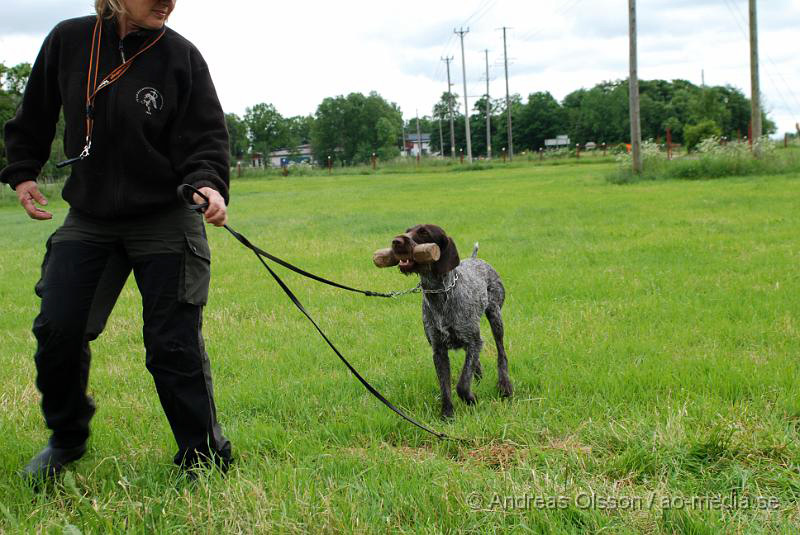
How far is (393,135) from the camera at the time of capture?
4188 inches

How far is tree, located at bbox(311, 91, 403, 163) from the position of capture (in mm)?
108750

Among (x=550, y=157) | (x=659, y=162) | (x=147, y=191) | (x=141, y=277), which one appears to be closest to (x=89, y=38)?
(x=147, y=191)

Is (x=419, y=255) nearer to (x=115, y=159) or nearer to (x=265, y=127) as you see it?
(x=115, y=159)

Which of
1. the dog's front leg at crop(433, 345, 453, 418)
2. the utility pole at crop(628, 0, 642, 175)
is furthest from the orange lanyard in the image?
the utility pole at crop(628, 0, 642, 175)

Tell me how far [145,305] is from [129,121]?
87 cm

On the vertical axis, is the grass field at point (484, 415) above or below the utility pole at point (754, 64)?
below

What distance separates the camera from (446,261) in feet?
14.4

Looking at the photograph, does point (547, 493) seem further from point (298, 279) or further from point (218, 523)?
point (298, 279)

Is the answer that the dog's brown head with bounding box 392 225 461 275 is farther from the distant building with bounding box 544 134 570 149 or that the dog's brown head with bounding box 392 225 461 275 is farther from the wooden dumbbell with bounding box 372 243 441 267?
the distant building with bounding box 544 134 570 149

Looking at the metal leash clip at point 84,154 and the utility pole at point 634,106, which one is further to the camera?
the utility pole at point 634,106

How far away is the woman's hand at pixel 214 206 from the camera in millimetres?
3186

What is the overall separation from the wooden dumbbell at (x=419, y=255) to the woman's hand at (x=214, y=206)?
111 cm

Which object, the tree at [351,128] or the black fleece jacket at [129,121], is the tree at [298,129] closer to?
the tree at [351,128]

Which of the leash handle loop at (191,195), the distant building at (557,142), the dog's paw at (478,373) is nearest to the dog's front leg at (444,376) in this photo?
the dog's paw at (478,373)
